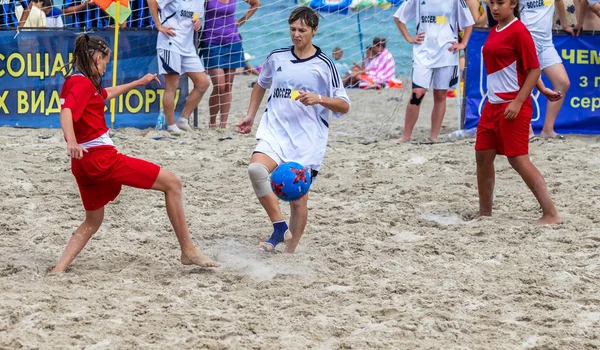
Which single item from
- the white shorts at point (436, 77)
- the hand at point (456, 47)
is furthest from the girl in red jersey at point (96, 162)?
the hand at point (456, 47)

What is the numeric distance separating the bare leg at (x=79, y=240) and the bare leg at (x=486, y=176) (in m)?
2.76

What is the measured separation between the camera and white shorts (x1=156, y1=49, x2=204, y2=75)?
362 inches

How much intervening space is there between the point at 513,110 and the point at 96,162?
2.86 m

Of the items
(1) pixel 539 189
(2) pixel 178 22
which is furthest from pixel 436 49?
(1) pixel 539 189

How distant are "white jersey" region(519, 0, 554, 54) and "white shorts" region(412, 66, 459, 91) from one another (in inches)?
34.0

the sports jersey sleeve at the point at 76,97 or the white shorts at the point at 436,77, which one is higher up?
the sports jersey sleeve at the point at 76,97

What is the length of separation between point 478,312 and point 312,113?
176cm

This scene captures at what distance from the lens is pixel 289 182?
16.8ft

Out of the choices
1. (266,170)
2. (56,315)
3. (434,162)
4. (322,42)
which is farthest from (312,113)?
(322,42)

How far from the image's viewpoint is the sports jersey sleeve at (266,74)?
5.57m

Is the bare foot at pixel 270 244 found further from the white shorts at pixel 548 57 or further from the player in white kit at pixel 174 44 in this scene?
the white shorts at pixel 548 57

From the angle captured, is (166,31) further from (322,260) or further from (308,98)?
(322,260)

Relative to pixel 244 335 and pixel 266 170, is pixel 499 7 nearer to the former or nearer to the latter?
pixel 266 170

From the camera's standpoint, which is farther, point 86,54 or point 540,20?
point 540,20
